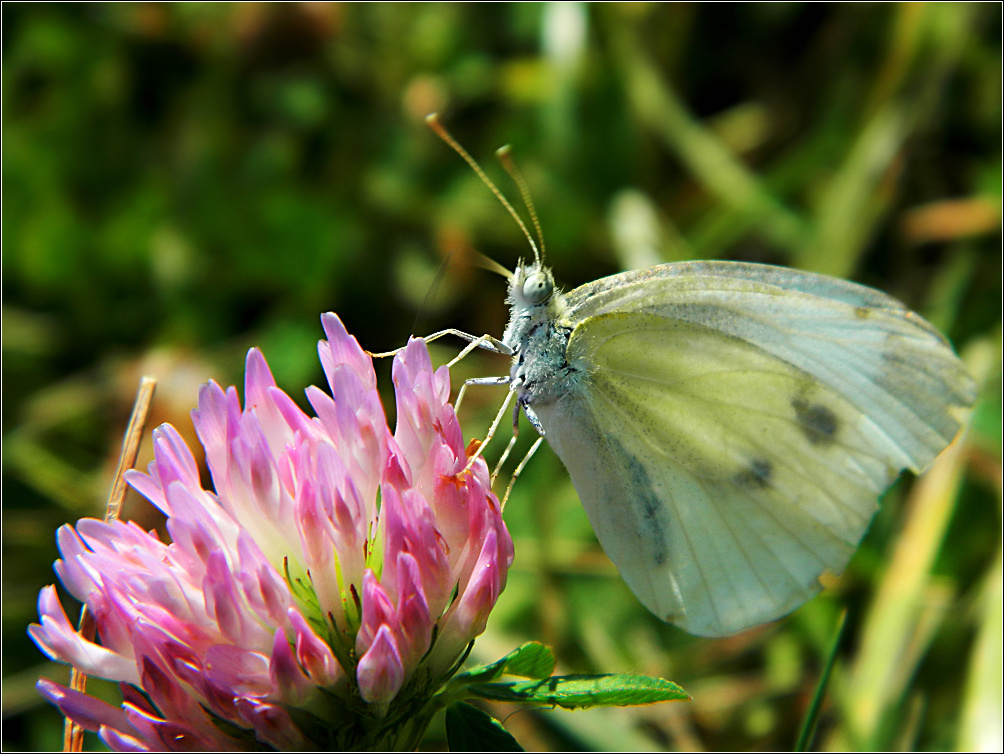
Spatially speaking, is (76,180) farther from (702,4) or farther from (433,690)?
(433,690)

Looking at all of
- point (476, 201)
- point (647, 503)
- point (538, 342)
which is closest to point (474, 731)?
point (647, 503)

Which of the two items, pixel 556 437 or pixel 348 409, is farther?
pixel 556 437

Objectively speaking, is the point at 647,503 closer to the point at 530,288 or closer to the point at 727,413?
the point at 727,413

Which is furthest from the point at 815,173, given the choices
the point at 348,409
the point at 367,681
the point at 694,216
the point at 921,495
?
the point at 367,681

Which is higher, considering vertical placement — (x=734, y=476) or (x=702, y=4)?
(x=702, y=4)

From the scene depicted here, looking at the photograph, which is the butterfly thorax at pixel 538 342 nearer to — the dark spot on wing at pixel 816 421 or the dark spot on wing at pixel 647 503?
the dark spot on wing at pixel 647 503

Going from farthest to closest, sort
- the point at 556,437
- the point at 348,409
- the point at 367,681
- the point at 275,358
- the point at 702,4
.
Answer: the point at 702,4, the point at 275,358, the point at 556,437, the point at 348,409, the point at 367,681
